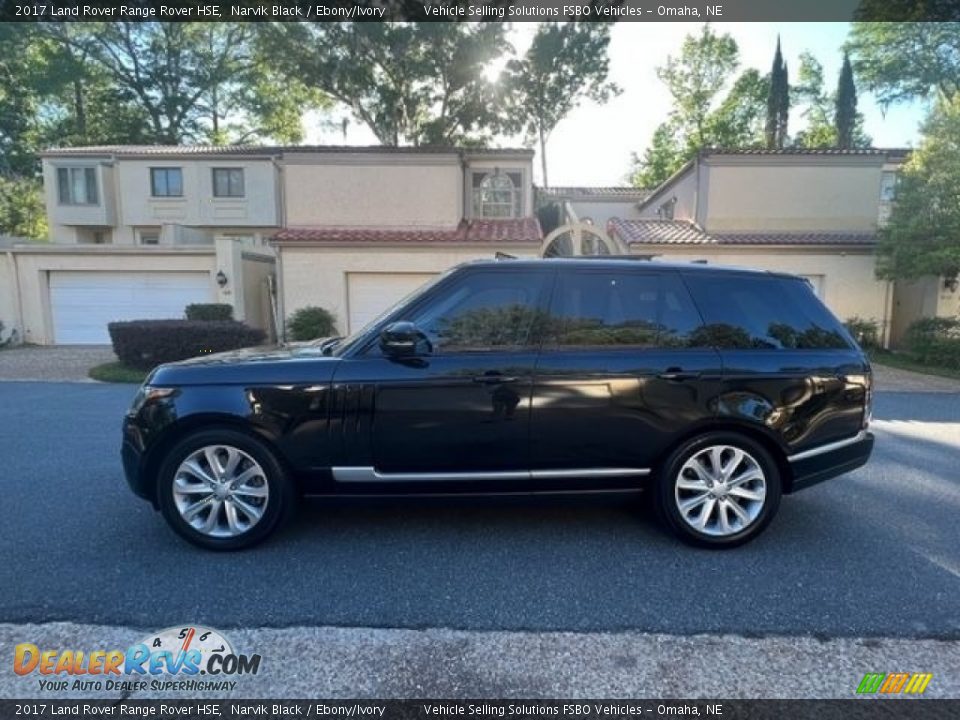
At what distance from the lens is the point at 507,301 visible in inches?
134

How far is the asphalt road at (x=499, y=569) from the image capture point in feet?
8.58

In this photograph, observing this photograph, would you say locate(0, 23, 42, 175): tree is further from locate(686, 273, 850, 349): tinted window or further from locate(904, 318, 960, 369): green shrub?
locate(904, 318, 960, 369): green shrub

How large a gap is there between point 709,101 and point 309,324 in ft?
97.3

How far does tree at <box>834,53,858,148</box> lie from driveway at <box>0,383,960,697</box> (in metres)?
35.2

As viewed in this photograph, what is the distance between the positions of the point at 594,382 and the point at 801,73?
43.2m

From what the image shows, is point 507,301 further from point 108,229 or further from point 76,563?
point 108,229

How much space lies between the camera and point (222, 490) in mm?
3258

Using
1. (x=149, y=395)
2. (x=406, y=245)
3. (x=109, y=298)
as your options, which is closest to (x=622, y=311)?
(x=149, y=395)

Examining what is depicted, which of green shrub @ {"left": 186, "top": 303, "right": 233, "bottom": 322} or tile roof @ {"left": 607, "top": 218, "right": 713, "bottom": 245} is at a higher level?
tile roof @ {"left": 607, "top": 218, "right": 713, "bottom": 245}

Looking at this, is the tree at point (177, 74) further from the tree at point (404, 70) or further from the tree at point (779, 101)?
the tree at point (779, 101)

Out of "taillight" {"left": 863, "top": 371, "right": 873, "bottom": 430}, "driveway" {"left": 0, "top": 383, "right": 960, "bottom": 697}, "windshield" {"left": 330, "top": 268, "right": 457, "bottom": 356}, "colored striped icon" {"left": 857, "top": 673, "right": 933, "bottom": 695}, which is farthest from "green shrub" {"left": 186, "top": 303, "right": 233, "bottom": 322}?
"colored striped icon" {"left": 857, "top": 673, "right": 933, "bottom": 695}

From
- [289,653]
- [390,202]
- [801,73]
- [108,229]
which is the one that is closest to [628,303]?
[289,653]

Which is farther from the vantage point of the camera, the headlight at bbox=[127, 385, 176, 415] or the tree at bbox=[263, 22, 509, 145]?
the tree at bbox=[263, 22, 509, 145]

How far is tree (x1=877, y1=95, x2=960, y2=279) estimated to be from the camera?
11734 millimetres
